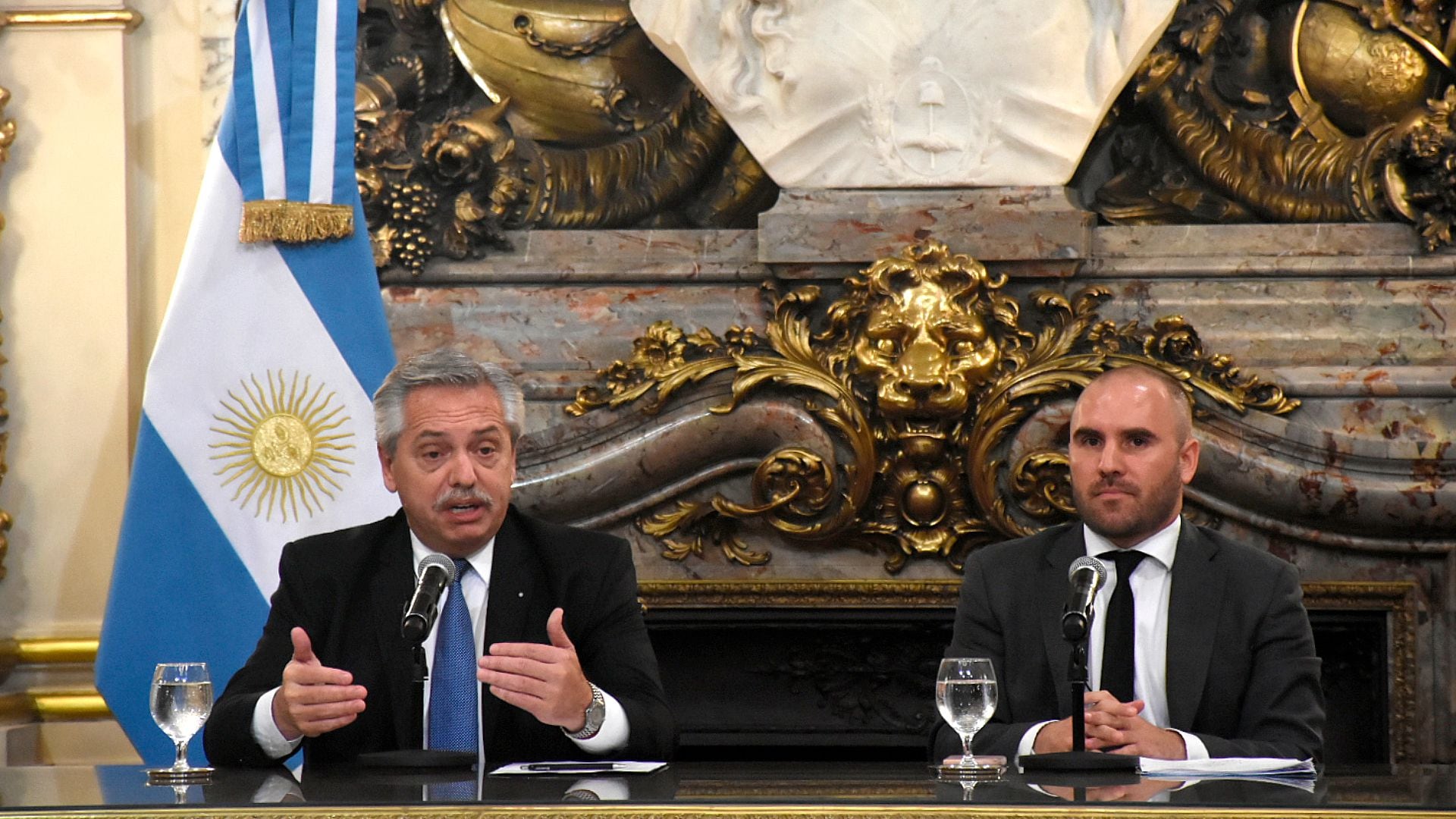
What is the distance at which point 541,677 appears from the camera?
2508 millimetres

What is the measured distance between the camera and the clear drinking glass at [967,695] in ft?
7.84

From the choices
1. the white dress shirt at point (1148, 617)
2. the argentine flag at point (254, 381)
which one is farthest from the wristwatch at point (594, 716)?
the argentine flag at point (254, 381)

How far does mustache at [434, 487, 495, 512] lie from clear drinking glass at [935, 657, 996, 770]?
0.82 metres

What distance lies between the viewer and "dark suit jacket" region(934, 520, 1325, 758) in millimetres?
2877

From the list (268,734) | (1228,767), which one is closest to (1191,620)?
(1228,767)

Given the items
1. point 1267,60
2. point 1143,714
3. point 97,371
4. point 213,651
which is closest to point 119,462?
point 97,371

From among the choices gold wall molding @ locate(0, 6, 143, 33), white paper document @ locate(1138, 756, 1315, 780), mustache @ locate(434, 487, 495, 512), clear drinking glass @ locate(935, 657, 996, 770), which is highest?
gold wall molding @ locate(0, 6, 143, 33)

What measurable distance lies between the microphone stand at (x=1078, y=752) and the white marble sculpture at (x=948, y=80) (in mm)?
1902

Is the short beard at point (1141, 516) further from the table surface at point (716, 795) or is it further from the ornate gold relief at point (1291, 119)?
the ornate gold relief at point (1291, 119)

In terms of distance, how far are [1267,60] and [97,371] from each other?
9.50 ft

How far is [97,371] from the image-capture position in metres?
4.31

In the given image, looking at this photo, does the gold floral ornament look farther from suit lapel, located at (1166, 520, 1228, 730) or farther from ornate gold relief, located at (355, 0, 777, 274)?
suit lapel, located at (1166, 520, 1228, 730)

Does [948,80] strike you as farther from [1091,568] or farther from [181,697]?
[181,697]

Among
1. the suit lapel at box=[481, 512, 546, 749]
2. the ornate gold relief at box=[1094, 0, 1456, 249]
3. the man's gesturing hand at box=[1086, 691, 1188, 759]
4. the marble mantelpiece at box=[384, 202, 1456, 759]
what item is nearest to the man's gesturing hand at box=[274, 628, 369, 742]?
the suit lapel at box=[481, 512, 546, 749]
